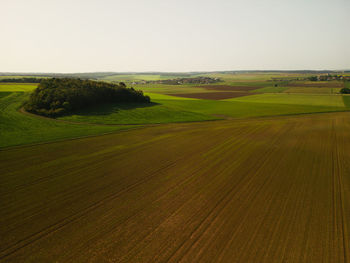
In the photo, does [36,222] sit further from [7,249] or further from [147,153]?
[147,153]

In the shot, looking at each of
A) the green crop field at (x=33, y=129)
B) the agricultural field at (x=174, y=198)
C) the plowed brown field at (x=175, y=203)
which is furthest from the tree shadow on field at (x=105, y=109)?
the plowed brown field at (x=175, y=203)

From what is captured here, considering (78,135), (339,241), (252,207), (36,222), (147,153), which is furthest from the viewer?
(78,135)

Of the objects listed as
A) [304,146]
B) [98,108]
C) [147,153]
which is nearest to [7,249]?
[147,153]

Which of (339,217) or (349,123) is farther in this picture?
(349,123)

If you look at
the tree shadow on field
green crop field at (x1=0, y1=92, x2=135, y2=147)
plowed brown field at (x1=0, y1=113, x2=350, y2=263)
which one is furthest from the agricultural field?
the tree shadow on field

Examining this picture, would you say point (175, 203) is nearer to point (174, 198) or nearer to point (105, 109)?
point (174, 198)

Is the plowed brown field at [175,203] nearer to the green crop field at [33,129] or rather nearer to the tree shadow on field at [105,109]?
the green crop field at [33,129]

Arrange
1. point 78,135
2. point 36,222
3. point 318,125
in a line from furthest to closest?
point 318,125 < point 78,135 < point 36,222

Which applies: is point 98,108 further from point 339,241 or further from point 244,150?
point 339,241
